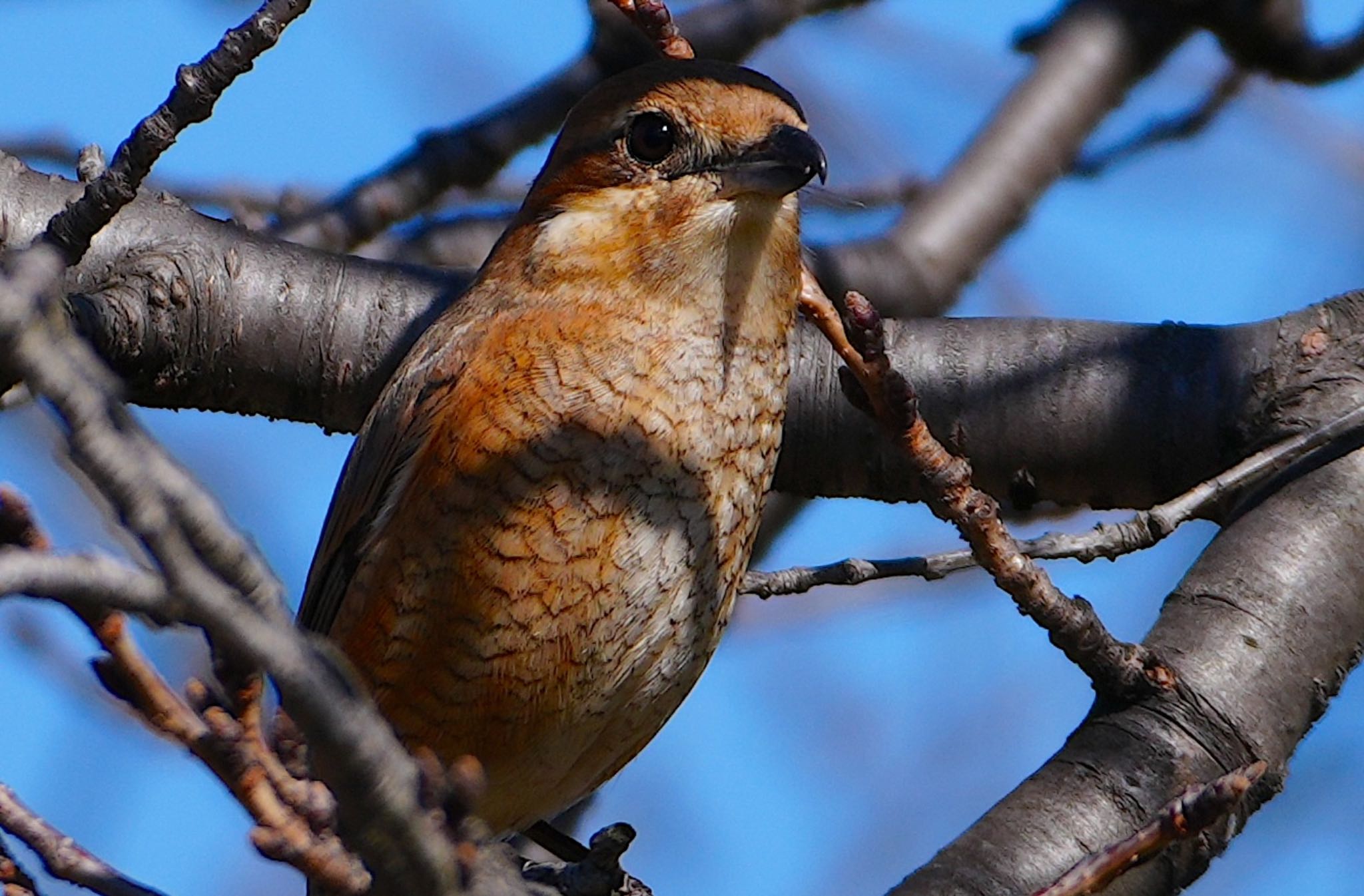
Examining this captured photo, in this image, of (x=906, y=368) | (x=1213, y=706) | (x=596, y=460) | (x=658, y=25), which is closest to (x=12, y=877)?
(x=596, y=460)

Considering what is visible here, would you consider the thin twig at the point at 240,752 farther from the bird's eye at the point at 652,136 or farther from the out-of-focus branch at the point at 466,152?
the out-of-focus branch at the point at 466,152

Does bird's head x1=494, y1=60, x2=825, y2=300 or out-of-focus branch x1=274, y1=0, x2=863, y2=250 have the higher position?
out-of-focus branch x1=274, y1=0, x2=863, y2=250

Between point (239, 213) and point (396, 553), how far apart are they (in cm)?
248

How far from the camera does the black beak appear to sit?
332 cm

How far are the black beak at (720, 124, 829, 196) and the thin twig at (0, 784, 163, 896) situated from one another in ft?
6.22

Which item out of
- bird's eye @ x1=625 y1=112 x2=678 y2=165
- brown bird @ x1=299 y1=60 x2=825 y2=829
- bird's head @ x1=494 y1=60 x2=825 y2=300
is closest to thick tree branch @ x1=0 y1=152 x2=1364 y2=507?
brown bird @ x1=299 y1=60 x2=825 y2=829

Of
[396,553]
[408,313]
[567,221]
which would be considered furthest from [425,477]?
A: [408,313]

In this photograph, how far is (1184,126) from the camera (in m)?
5.93

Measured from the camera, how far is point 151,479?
54.7 inches

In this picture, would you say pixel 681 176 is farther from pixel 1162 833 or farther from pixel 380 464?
pixel 1162 833

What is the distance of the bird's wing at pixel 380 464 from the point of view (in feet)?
11.7

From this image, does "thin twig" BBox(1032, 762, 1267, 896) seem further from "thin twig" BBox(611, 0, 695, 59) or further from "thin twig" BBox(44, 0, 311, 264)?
"thin twig" BBox(611, 0, 695, 59)

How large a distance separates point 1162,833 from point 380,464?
203 centimetres

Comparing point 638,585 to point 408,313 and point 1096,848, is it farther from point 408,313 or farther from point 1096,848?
point 408,313
